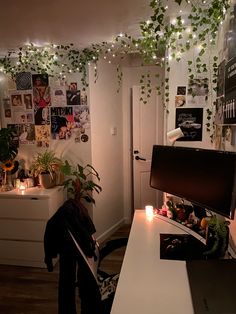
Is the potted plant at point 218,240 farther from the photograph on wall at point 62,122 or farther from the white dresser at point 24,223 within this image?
the photograph on wall at point 62,122

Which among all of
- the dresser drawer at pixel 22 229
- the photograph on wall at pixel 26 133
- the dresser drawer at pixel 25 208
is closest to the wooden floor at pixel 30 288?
the dresser drawer at pixel 22 229

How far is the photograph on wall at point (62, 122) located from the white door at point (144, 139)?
92 centimetres

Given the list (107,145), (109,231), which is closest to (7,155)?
(107,145)

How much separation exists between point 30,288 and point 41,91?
2163 millimetres

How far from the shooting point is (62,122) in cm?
324

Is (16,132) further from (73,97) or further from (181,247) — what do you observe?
(181,247)

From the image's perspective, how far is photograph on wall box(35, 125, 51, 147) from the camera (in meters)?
3.30

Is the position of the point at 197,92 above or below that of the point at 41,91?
below

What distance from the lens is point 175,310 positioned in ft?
3.43

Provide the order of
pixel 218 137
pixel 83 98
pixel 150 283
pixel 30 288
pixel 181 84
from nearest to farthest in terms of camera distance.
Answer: pixel 150 283
pixel 218 137
pixel 181 84
pixel 30 288
pixel 83 98

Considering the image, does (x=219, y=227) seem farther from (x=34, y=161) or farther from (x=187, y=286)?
(x=34, y=161)

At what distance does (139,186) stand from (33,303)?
79.1 inches

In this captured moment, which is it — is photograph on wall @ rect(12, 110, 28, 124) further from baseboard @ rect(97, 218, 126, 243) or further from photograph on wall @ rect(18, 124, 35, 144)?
baseboard @ rect(97, 218, 126, 243)

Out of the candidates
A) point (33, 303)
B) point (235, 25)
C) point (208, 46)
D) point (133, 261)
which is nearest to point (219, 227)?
point (133, 261)
